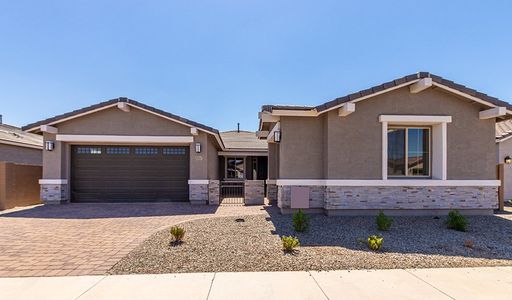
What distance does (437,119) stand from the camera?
961cm

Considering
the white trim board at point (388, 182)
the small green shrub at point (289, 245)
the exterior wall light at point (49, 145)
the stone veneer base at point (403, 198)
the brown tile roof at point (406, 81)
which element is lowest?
the small green shrub at point (289, 245)

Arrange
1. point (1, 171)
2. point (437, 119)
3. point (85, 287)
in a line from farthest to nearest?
point (1, 171) < point (437, 119) < point (85, 287)

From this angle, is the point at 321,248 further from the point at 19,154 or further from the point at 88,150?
the point at 19,154

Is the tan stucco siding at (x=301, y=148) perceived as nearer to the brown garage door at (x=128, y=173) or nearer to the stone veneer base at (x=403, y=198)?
the stone veneer base at (x=403, y=198)

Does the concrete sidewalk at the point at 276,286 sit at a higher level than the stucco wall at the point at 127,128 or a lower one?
lower

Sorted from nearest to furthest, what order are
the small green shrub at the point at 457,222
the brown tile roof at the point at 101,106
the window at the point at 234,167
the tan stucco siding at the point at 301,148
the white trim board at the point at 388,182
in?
the small green shrub at the point at 457,222, the white trim board at the point at 388,182, the tan stucco siding at the point at 301,148, the brown tile roof at the point at 101,106, the window at the point at 234,167

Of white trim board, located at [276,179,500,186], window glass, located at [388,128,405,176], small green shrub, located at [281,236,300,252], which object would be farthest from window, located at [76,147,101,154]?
window glass, located at [388,128,405,176]

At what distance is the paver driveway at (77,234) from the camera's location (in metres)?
5.36

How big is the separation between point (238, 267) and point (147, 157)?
989cm

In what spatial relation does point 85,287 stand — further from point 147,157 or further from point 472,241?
point 147,157

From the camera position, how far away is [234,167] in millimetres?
21016

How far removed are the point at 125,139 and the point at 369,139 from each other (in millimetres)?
10112

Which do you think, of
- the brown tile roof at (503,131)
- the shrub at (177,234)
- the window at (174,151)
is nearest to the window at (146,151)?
the window at (174,151)

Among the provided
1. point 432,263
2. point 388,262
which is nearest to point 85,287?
point 388,262
